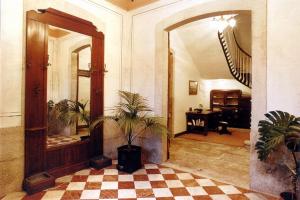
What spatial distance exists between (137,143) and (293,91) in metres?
3.07

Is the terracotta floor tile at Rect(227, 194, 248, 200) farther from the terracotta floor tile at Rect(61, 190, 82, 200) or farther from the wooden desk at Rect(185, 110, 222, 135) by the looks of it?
the wooden desk at Rect(185, 110, 222, 135)

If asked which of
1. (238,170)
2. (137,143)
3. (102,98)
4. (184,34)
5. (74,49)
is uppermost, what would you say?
(184,34)

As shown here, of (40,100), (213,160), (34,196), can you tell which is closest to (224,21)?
(213,160)

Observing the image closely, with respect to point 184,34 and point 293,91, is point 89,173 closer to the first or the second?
point 293,91

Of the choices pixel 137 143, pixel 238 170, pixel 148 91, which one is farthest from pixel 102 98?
pixel 238 170

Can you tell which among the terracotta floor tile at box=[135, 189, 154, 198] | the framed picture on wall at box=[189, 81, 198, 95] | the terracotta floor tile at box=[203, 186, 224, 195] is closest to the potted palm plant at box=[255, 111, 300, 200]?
the terracotta floor tile at box=[203, 186, 224, 195]

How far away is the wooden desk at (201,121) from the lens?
7.25 metres

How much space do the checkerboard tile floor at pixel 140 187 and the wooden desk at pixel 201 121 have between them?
3.84m

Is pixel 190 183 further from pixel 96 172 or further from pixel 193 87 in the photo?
pixel 193 87

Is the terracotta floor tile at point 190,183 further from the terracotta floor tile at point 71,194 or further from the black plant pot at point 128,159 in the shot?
the terracotta floor tile at point 71,194

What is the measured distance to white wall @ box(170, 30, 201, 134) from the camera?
270 inches

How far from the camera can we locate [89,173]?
3613mm

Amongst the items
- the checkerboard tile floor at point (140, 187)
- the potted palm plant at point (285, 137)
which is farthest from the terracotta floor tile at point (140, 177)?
the potted palm plant at point (285, 137)

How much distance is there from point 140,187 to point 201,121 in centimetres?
474
